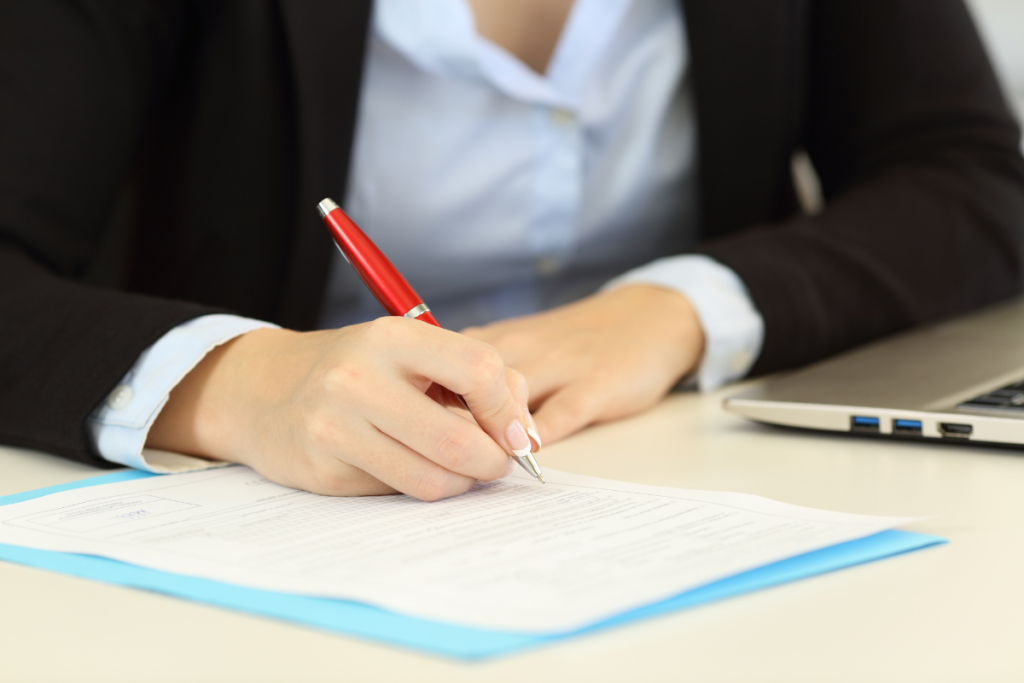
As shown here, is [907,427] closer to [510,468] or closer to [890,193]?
[510,468]

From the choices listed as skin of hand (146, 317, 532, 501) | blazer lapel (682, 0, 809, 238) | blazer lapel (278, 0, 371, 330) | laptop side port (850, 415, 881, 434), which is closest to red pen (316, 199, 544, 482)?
skin of hand (146, 317, 532, 501)

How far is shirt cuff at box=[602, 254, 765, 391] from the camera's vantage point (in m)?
0.74

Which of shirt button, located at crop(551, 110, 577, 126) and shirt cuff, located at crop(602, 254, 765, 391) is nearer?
shirt cuff, located at crop(602, 254, 765, 391)

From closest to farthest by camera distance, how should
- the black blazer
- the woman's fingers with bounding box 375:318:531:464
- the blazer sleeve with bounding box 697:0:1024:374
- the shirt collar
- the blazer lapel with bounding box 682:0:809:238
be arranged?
1. the woman's fingers with bounding box 375:318:531:464
2. the black blazer
3. the blazer sleeve with bounding box 697:0:1024:374
4. the shirt collar
5. the blazer lapel with bounding box 682:0:809:238

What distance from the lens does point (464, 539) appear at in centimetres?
39

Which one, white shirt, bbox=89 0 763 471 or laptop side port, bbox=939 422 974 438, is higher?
white shirt, bbox=89 0 763 471

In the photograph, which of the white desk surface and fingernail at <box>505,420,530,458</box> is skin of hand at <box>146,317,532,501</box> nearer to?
fingernail at <box>505,420,530,458</box>

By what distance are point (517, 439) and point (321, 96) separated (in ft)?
1.81

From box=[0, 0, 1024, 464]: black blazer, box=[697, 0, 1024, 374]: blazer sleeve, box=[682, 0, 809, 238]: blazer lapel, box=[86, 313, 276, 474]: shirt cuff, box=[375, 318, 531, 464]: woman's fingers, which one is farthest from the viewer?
box=[682, 0, 809, 238]: blazer lapel

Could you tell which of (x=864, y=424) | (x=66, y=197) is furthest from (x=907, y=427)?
(x=66, y=197)

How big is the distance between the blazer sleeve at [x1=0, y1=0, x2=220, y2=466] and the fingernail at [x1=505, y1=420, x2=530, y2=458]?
25cm

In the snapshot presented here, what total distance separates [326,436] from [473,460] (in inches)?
2.9

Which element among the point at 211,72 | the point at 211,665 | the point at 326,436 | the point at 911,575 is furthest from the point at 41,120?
the point at 911,575

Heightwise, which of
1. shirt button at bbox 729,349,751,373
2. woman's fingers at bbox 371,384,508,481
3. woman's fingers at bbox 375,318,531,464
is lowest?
shirt button at bbox 729,349,751,373
